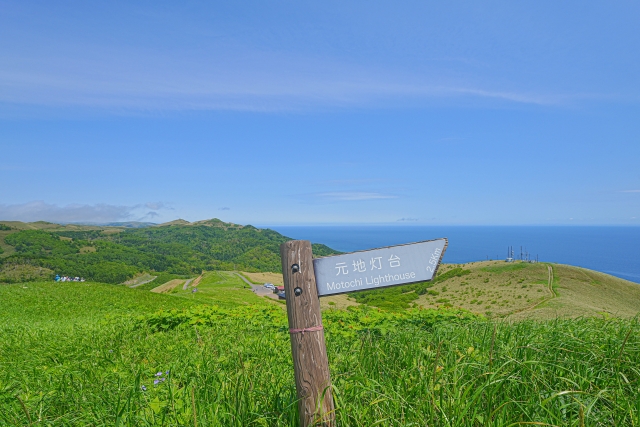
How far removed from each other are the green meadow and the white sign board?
571 millimetres

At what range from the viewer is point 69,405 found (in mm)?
3184

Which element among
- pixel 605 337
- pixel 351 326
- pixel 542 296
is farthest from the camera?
pixel 542 296

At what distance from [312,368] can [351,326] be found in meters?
3.91

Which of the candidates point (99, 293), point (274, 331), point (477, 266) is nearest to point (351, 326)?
point (274, 331)

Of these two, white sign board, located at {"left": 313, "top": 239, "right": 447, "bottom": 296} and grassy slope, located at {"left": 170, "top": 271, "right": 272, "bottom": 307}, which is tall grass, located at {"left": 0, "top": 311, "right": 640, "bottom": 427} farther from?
grassy slope, located at {"left": 170, "top": 271, "right": 272, "bottom": 307}

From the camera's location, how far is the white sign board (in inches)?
109

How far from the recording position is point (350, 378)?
3018mm

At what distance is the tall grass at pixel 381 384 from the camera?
8.66 ft

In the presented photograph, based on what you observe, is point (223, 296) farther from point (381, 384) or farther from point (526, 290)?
point (381, 384)

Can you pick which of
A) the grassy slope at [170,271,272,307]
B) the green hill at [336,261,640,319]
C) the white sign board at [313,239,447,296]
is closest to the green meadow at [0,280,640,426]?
the white sign board at [313,239,447,296]

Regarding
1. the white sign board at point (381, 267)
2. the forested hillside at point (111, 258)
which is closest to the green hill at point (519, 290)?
the white sign board at point (381, 267)

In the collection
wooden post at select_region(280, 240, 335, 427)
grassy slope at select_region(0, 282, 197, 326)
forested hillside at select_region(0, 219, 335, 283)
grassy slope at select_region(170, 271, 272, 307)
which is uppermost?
wooden post at select_region(280, 240, 335, 427)

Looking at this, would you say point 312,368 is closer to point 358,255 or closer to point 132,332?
point 358,255

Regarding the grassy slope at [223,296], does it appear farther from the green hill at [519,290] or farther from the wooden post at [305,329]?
the wooden post at [305,329]
